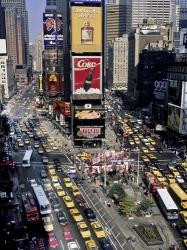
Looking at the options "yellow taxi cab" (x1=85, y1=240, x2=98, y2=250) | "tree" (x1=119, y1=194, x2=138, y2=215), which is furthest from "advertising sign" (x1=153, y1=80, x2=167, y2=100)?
"yellow taxi cab" (x1=85, y1=240, x2=98, y2=250)

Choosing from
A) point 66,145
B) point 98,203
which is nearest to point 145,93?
point 66,145

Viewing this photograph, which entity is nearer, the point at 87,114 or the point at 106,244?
the point at 106,244

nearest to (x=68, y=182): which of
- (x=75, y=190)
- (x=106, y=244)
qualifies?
(x=75, y=190)

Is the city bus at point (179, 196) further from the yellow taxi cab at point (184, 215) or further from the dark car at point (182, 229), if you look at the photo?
the dark car at point (182, 229)

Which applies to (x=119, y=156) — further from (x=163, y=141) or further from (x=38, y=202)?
(x=163, y=141)

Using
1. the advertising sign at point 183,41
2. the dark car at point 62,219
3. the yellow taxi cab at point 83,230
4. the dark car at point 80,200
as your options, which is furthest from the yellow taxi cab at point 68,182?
the advertising sign at point 183,41

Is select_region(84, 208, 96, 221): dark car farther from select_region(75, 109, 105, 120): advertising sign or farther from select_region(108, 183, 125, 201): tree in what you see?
select_region(75, 109, 105, 120): advertising sign

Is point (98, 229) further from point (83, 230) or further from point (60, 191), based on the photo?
point (60, 191)
